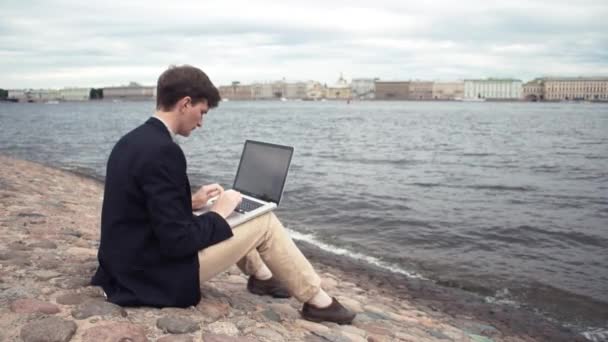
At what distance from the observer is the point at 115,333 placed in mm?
3086

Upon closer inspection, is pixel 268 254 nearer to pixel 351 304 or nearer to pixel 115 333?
pixel 115 333

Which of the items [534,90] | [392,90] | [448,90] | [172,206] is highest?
[392,90]

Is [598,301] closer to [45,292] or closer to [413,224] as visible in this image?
[413,224]

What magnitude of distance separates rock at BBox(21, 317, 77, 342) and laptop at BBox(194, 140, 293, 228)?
1.03 meters

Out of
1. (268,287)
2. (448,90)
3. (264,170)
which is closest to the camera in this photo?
(264,170)

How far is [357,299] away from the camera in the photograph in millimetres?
5590

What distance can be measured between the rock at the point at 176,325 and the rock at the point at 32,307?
606 mm

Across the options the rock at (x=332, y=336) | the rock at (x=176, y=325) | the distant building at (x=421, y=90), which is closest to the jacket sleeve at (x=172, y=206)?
the rock at (x=176, y=325)

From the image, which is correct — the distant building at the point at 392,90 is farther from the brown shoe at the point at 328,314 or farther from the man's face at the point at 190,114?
the man's face at the point at 190,114

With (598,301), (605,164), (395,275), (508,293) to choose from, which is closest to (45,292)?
(395,275)

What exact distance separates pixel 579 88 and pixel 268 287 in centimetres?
17907

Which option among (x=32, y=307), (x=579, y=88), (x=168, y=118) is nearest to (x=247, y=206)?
(x=168, y=118)

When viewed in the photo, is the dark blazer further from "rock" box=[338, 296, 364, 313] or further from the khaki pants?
"rock" box=[338, 296, 364, 313]

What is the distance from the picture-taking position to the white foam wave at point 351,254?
24.8ft
